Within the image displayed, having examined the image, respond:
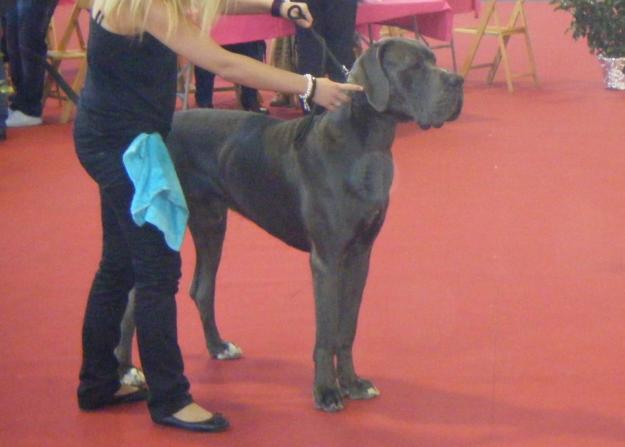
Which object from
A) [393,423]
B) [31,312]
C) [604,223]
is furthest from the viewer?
[604,223]

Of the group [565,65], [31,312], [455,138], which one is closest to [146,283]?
[31,312]

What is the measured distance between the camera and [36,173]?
6344 millimetres

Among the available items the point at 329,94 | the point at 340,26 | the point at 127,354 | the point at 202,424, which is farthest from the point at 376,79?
the point at 340,26

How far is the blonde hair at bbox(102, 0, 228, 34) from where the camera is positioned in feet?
8.86

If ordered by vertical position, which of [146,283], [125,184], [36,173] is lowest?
[36,173]

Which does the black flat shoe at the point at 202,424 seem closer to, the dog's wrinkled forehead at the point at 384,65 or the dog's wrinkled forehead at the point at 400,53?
the dog's wrinkled forehead at the point at 384,65

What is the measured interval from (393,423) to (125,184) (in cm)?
100

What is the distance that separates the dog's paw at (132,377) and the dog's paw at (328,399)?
1.79 feet

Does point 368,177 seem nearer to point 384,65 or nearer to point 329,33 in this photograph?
point 384,65

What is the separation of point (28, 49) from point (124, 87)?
16.0ft

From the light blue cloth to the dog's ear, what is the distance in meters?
0.57

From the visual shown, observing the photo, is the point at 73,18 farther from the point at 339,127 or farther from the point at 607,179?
the point at 339,127

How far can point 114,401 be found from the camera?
331cm

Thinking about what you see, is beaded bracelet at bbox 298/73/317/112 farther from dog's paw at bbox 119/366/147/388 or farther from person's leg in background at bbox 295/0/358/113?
person's leg in background at bbox 295/0/358/113
